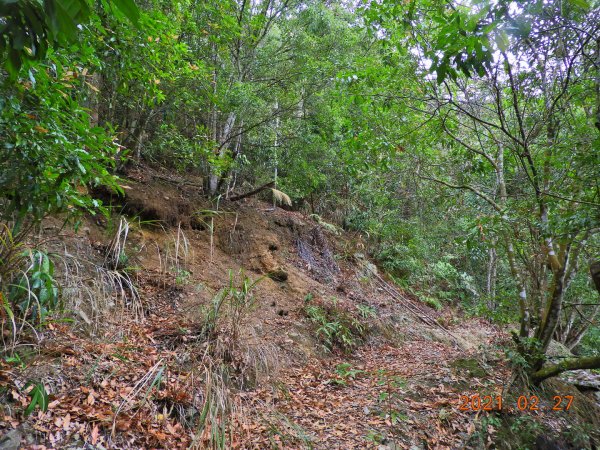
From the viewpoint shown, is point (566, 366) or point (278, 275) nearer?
point (566, 366)

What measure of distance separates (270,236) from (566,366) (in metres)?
6.13

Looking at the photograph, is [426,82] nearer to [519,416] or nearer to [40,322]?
[519,416]

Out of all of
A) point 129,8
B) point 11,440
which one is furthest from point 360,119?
point 11,440

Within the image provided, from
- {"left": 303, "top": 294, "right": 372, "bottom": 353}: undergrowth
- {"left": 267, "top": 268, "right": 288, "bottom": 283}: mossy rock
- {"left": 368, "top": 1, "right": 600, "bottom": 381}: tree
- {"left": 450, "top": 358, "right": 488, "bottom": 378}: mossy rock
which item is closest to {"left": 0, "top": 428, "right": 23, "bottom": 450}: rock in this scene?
{"left": 368, "top": 1, "right": 600, "bottom": 381}: tree

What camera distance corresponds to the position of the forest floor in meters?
3.10

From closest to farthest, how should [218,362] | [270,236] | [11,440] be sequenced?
[11,440] < [218,362] < [270,236]

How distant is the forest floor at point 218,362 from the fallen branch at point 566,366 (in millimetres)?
345

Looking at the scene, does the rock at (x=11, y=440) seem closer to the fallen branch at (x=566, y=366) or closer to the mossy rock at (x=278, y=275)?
the mossy rock at (x=278, y=275)

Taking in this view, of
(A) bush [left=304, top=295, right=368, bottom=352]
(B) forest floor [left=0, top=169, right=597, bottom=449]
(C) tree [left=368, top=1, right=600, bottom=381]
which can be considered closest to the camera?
(C) tree [left=368, top=1, right=600, bottom=381]

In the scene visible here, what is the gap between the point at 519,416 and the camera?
4781mm

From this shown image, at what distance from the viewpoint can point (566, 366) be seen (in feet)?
15.4
